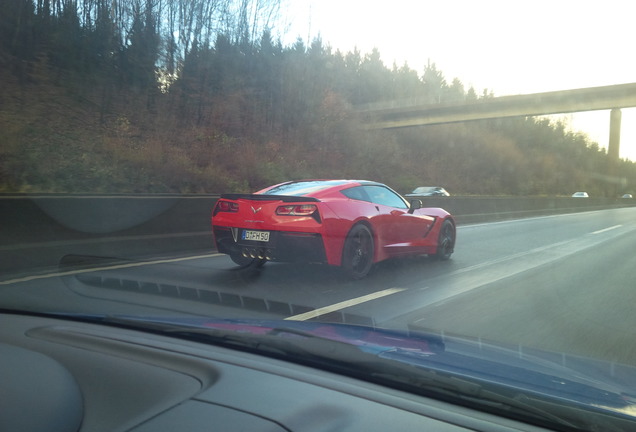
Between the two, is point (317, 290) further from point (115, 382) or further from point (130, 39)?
point (130, 39)

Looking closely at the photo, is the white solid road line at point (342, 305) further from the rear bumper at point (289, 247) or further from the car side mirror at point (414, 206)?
the car side mirror at point (414, 206)

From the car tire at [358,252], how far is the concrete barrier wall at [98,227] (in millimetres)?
3902

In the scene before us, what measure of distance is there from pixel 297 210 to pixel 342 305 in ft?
5.22

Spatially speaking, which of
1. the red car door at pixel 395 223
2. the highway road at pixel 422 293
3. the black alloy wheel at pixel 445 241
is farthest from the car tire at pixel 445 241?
the red car door at pixel 395 223

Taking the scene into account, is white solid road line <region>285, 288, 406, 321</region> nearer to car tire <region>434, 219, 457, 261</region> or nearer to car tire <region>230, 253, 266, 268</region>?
car tire <region>230, 253, 266, 268</region>

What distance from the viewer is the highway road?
553 cm

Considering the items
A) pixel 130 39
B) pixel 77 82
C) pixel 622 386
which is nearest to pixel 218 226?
pixel 622 386

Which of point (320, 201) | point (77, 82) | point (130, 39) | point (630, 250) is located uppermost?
point (130, 39)

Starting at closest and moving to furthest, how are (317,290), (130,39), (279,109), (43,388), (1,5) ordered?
(43,388), (317,290), (1,5), (130,39), (279,109)

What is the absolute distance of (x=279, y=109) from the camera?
38375mm

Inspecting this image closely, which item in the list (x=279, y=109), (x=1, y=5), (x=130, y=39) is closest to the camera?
(x=1, y=5)

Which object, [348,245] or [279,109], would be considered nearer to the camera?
[348,245]

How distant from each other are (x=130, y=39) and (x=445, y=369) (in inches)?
1125

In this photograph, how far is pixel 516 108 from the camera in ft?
145
